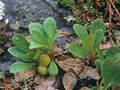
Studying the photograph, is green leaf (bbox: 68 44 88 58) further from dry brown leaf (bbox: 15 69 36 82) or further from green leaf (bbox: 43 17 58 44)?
dry brown leaf (bbox: 15 69 36 82)

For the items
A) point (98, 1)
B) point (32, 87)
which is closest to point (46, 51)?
point (32, 87)

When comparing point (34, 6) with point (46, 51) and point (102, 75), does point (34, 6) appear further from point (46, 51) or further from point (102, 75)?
point (102, 75)

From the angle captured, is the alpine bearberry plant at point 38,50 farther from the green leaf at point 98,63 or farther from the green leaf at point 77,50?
the green leaf at point 98,63

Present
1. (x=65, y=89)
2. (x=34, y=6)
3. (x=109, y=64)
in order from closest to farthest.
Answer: (x=109, y=64) < (x=65, y=89) < (x=34, y=6)

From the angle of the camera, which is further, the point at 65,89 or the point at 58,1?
the point at 58,1

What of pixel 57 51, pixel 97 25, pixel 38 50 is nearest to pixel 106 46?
pixel 97 25

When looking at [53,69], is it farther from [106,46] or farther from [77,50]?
[106,46]
